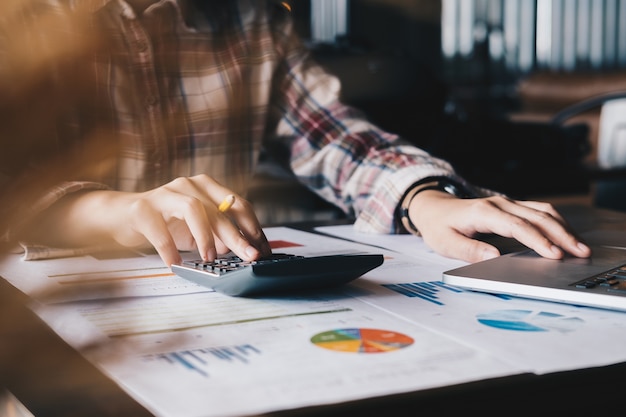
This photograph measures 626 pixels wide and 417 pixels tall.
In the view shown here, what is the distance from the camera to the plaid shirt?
89 cm

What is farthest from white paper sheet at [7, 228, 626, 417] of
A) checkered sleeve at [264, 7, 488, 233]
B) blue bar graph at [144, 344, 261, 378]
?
checkered sleeve at [264, 7, 488, 233]

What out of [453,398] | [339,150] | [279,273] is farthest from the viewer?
[339,150]

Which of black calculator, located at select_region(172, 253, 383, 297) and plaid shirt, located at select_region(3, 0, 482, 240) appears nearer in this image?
black calculator, located at select_region(172, 253, 383, 297)

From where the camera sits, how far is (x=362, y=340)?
39cm

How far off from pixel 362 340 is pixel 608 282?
0.20m

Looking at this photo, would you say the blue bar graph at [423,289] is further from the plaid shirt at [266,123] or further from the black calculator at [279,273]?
the plaid shirt at [266,123]

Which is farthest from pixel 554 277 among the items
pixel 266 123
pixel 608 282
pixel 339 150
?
pixel 266 123

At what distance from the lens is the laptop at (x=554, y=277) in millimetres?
460

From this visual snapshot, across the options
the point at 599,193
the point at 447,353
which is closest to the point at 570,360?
the point at 447,353

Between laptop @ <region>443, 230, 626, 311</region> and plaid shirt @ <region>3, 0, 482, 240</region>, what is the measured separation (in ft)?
0.89

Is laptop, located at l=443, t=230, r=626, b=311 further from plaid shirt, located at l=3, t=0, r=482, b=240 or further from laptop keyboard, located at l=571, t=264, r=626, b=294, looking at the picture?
plaid shirt, located at l=3, t=0, r=482, b=240

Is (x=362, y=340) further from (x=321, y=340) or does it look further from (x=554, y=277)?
(x=554, y=277)

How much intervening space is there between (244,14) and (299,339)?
2.80 feet

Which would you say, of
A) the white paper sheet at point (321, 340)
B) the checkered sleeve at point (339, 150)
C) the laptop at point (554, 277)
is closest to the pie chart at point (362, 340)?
the white paper sheet at point (321, 340)
